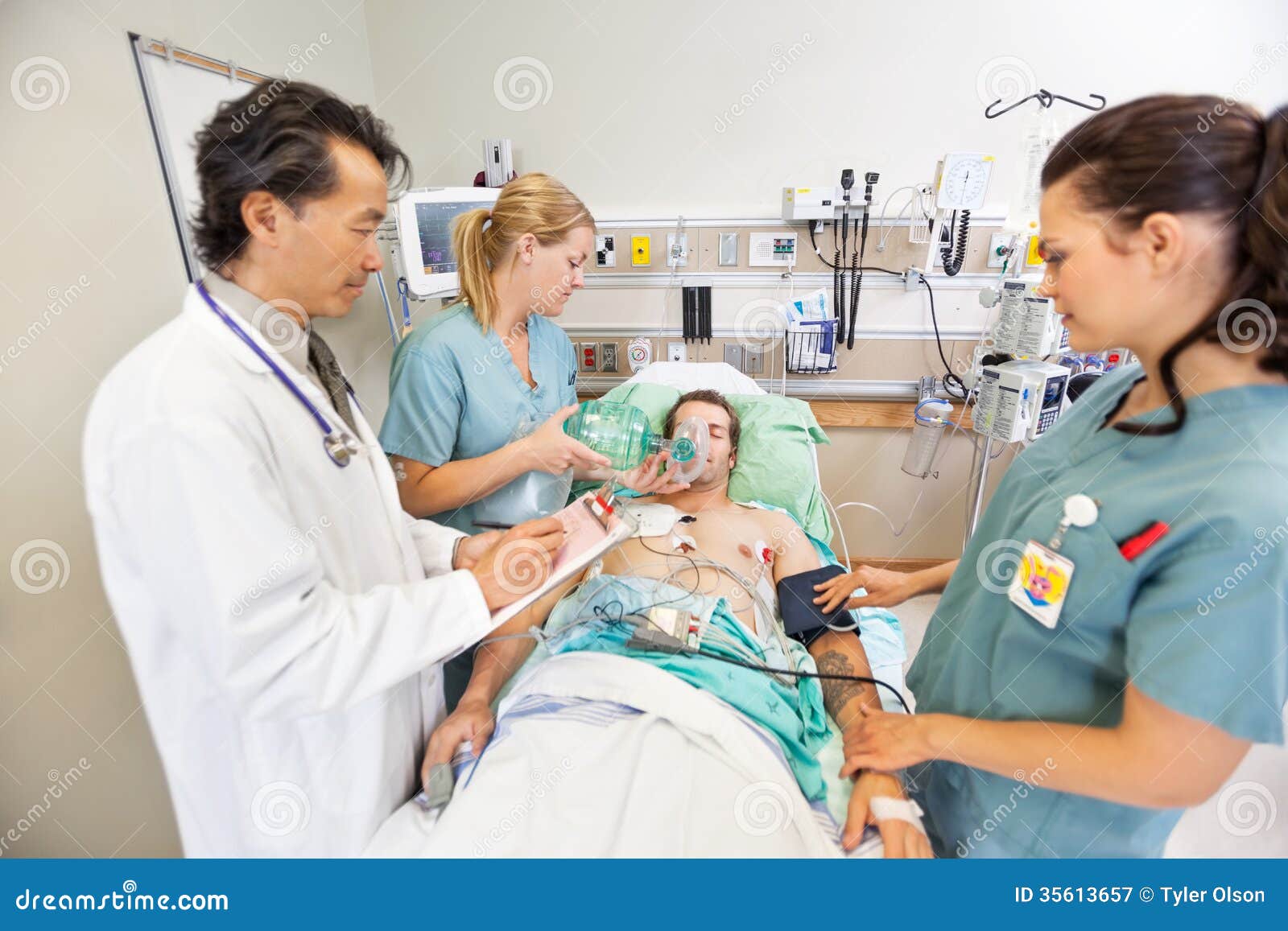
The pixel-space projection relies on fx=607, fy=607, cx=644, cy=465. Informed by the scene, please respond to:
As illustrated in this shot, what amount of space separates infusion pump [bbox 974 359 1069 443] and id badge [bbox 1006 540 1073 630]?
4.25 ft

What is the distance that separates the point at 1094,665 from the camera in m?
0.81

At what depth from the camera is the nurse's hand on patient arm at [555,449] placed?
4.65 ft

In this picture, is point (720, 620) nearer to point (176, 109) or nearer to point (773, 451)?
point (773, 451)

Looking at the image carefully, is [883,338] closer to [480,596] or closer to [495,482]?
[495,482]

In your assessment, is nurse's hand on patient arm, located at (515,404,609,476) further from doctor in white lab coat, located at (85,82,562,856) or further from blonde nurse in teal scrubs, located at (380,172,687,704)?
doctor in white lab coat, located at (85,82,562,856)

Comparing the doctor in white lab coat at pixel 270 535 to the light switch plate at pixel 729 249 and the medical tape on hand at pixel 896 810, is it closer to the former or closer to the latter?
the medical tape on hand at pixel 896 810

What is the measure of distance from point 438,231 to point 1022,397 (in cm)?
209

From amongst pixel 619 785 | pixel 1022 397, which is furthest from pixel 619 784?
pixel 1022 397

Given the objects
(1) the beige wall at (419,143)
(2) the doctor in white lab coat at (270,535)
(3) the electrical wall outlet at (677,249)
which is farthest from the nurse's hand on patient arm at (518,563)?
(3) the electrical wall outlet at (677,249)

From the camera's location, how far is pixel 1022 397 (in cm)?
193
